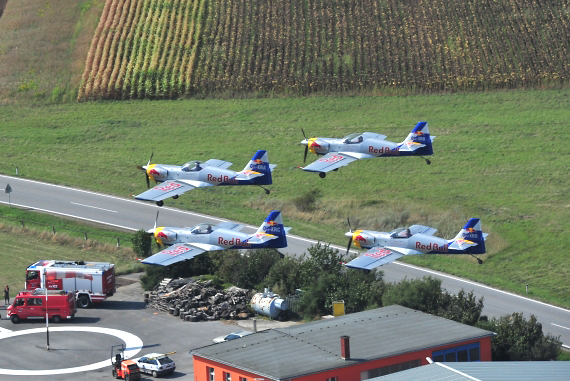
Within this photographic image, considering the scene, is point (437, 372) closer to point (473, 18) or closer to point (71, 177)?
point (71, 177)

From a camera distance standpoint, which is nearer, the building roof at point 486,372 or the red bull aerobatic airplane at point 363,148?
the building roof at point 486,372

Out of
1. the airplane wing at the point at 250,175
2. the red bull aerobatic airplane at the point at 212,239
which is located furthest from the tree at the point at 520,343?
the airplane wing at the point at 250,175

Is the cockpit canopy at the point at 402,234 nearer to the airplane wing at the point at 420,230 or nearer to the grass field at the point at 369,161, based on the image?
the airplane wing at the point at 420,230

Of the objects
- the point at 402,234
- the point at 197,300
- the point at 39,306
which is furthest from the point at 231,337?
the point at 39,306

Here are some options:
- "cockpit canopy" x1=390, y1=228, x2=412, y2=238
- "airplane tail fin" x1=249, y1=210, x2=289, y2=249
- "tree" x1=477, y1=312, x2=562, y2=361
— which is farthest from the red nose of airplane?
"tree" x1=477, y1=312, x2=562, y2=361

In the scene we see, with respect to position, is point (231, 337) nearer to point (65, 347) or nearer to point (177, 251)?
point (177, 251)

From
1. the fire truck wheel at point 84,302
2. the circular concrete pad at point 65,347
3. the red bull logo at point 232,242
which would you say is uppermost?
the red bull logo at point 232,242

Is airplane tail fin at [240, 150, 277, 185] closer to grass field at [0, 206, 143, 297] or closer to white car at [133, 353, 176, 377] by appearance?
white car at [133, 353, 176, 377]
